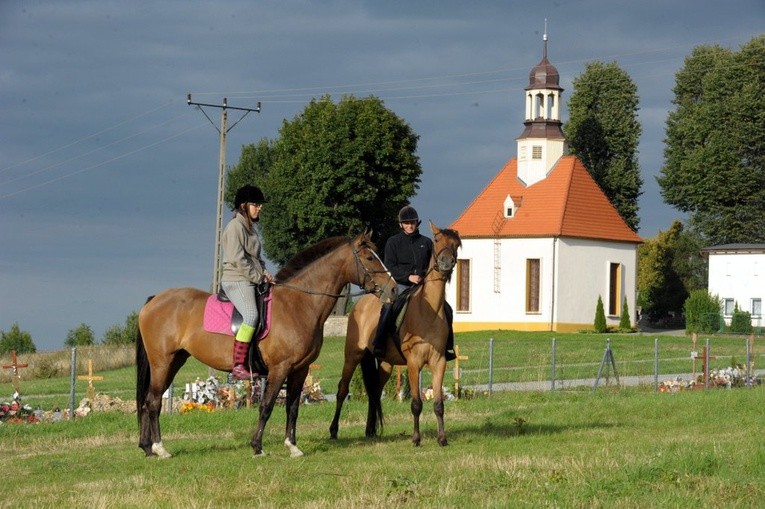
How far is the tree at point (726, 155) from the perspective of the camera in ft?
241

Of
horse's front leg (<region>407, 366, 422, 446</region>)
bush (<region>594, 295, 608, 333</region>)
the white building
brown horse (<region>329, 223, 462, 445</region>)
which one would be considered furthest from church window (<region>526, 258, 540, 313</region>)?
horse's front leg (<region>407, 366, 422, 446</region>)

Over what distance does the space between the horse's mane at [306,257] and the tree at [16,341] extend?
41.0 metres

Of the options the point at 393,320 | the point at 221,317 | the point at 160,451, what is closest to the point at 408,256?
the point at 393,320

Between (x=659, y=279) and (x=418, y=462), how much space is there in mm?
69318

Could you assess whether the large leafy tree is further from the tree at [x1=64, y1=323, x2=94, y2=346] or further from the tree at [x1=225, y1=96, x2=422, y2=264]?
the tree at [x1=64, y1=323, x2=94, y2=346]

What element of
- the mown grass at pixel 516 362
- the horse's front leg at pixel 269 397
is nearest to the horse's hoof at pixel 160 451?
the horse's front leg at pixel 269 397

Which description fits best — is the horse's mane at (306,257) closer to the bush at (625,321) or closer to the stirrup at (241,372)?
the stirrup at (241,372)

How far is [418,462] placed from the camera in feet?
40.8

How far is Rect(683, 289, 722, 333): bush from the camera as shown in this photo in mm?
61781

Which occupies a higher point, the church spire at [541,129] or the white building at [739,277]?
the church spire at [541,129]

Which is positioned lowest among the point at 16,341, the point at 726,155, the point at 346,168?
the point at 16,341

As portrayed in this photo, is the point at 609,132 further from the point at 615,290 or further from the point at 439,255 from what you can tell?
the point at 439,255

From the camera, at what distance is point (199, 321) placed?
45.5ft

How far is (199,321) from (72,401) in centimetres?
838
